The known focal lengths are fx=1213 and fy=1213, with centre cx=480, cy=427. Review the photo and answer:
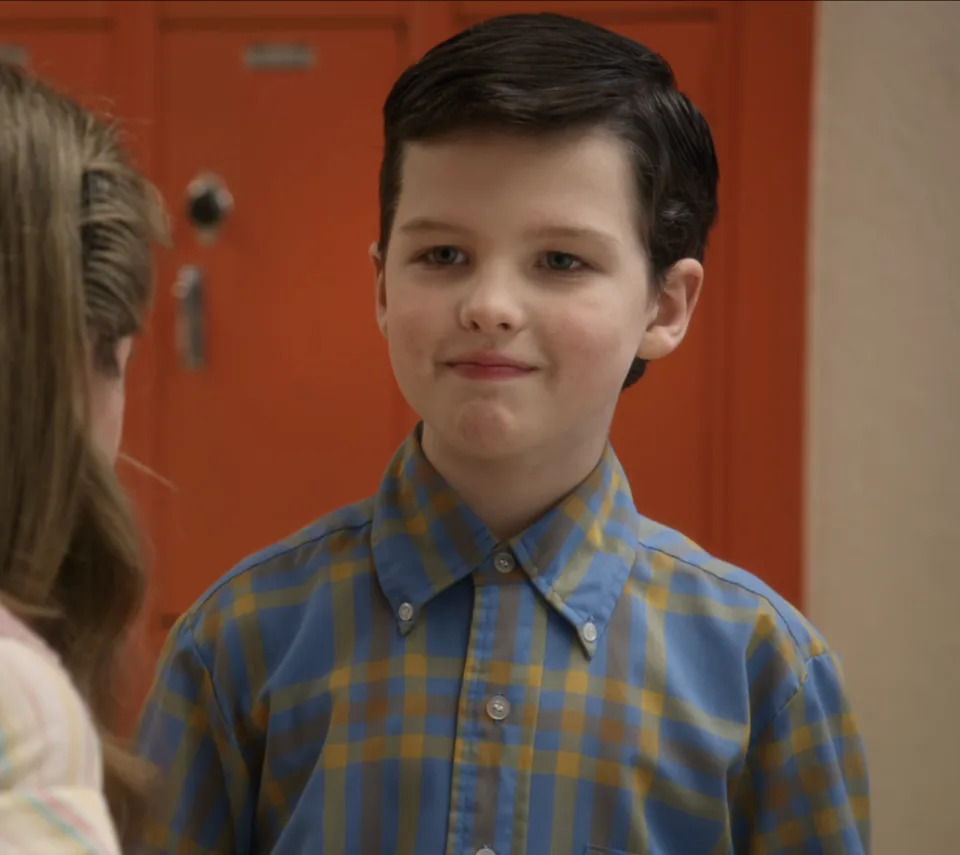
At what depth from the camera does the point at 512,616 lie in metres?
0.91

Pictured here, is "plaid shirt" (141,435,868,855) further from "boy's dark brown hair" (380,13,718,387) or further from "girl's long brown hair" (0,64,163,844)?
"boy's dark brown hair" (380,13,718,387)

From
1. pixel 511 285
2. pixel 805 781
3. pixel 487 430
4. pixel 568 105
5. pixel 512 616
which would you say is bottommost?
pixel 805 781

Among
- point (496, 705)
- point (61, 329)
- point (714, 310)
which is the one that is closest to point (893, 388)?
point (714, 310)

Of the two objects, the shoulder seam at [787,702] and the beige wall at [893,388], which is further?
the beige wall at [893,388]

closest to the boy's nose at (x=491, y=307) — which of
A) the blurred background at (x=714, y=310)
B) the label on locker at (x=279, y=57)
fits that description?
the blurred background at (x=714, y=310)

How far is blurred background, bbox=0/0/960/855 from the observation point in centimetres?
201

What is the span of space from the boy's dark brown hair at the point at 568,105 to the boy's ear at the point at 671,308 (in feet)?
0.03

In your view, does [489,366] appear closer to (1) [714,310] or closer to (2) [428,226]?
(2) [428,226]

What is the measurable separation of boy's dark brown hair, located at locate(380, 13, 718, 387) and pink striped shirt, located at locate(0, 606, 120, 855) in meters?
0.47

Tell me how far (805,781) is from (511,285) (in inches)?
16.7

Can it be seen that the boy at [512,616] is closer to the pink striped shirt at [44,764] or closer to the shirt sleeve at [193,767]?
the shirt sleeve at [193,767]

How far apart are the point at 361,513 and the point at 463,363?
18 cm

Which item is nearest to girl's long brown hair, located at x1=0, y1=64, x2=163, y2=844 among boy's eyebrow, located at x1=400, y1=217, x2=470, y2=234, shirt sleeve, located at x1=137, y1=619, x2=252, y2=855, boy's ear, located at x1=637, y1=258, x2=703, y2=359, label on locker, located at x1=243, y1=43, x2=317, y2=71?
shirt sleeve, located at x1=137, y1=619, x2=252, y2=855

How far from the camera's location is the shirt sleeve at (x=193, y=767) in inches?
35.7
